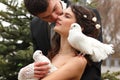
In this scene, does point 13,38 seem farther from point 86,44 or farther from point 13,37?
point 86,44

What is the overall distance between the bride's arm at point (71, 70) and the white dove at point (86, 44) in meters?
0.06

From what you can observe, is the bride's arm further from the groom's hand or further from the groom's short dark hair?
the groom's short dark hair

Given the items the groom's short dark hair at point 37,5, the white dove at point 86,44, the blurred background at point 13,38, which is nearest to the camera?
the white dove at point 86,44

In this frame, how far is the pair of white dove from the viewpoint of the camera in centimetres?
219

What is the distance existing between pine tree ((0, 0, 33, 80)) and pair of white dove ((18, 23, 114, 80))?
11.6ft

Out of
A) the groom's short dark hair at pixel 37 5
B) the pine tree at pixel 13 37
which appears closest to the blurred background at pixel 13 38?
the pine tree at pixel 13 37

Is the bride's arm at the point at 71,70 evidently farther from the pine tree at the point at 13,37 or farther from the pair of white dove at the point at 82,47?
the pine tree at the point at 13,37

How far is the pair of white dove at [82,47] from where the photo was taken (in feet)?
7.18

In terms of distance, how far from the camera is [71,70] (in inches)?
87.7

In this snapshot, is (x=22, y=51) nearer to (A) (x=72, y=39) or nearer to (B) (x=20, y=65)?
(B) (x=20, y=65)

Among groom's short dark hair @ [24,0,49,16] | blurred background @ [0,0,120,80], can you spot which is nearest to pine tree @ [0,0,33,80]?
blurred background @ [0,0,120,80]

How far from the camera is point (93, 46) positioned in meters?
2.20

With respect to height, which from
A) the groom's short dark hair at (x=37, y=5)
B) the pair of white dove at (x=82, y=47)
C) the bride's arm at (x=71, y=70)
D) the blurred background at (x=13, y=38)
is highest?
the groom's short dark hair at (x=37, y=5)

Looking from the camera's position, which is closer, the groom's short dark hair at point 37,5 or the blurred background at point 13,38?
the groom's short dark hair at point 37,5
